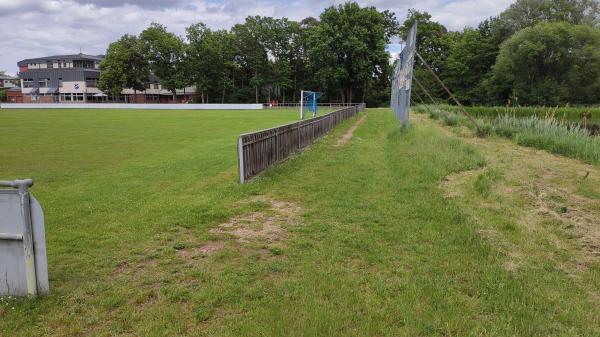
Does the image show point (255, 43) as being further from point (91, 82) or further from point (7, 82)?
point (7, 82)

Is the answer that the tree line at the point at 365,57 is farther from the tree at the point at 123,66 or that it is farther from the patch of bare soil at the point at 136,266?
the patch of bare soil at the point at 136,266

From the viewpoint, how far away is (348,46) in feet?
233

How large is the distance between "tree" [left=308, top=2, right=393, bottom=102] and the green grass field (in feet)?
210

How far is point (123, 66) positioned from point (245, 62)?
73.3 feet

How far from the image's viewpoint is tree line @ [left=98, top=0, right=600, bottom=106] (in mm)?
54500

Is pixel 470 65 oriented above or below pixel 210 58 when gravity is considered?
below

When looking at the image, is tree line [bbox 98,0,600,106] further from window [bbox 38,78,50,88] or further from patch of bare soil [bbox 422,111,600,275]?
patch of bare soil [bbox 422,111,600,275]

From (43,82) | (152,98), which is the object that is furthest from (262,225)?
(43,82)

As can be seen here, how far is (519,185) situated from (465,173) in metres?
1.52

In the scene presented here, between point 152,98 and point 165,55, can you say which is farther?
point 152,98

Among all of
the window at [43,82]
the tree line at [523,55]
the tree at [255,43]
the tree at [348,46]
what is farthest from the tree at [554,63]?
the window at [43,82]

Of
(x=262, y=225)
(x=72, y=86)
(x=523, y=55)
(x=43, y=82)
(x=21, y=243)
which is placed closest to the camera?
(x=21, y=243)

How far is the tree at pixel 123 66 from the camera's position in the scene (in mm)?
81250

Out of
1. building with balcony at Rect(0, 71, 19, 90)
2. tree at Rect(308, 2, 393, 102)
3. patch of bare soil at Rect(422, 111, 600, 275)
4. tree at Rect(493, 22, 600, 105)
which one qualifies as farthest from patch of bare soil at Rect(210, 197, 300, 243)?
building with balcony at Rect(0, 71, 19, 90)
